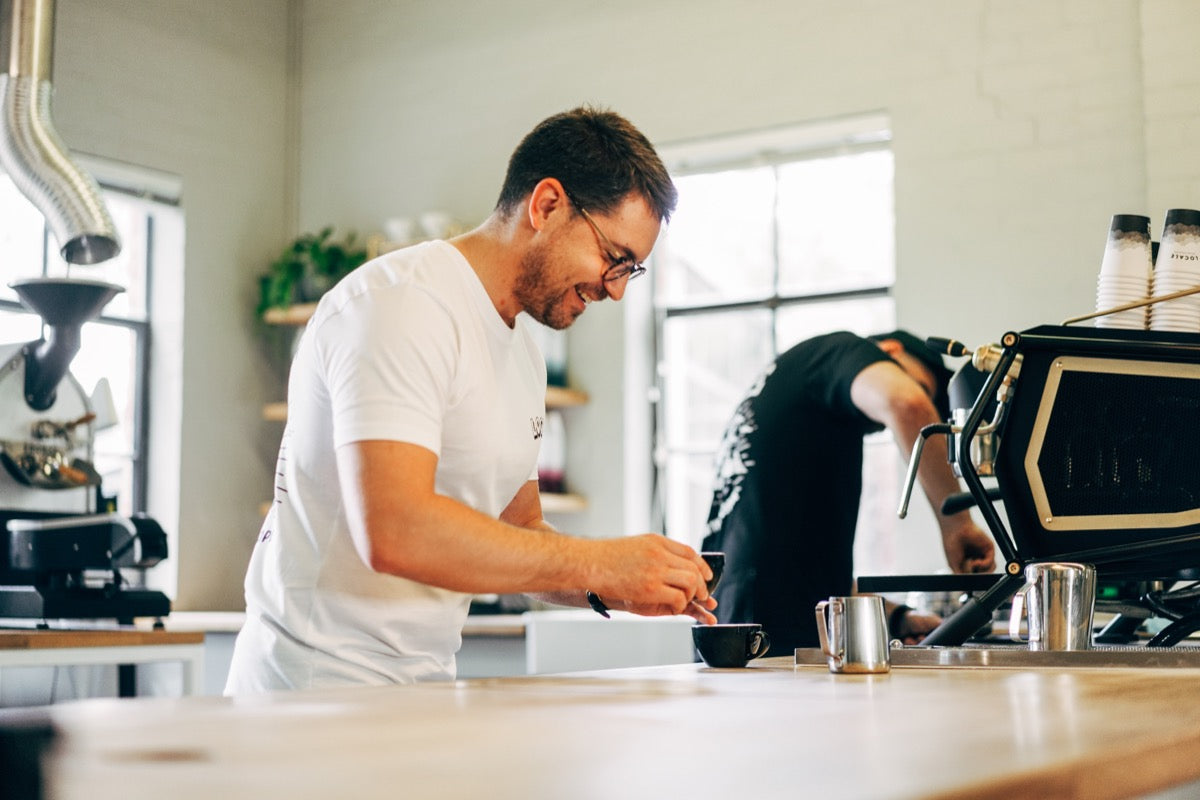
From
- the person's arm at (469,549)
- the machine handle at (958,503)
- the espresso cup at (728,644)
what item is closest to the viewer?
the person's arm at (469,549)

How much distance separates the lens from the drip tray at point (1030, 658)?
154 centimetres

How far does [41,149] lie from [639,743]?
3666 millimetres

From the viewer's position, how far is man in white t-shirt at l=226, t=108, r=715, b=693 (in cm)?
148

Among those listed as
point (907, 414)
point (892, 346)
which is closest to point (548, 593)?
point (907, 414)

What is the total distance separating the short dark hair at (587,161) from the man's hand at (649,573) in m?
0.50

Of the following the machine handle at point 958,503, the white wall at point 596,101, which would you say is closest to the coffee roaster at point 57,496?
the white wall at point 596,101

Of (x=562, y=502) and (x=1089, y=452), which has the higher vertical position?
(x=1089, y=452)

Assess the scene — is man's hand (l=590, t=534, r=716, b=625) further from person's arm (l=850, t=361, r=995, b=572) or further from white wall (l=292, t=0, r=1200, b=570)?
white wall (l=292, t=0, r=1200, b=570)

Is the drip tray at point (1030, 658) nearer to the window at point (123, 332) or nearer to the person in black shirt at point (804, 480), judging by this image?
the person in black shirt at point (804, 480)

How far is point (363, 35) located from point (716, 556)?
4.38m

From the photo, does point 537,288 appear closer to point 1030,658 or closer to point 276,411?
point 1030,658

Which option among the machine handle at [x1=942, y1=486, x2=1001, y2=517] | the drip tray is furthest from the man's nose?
the machine handle at [x1=942, y1=486, x2=1001, y2=517]

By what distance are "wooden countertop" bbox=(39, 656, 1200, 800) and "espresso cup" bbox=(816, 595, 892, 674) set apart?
0.78 ft

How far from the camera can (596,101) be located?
493 cm
